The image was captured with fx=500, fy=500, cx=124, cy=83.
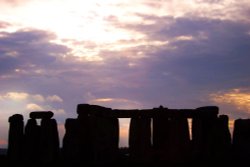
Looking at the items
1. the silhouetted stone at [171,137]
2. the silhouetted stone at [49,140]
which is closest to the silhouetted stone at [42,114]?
the silhouetted stone at [49,140]

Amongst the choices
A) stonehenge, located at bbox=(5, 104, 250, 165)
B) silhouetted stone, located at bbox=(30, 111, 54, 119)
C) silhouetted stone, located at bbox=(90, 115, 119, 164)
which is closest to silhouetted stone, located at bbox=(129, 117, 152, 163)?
stonehenge, located at bbox=(5, 104, 250, 165)

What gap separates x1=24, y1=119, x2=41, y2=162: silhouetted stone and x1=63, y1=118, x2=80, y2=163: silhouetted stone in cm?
272

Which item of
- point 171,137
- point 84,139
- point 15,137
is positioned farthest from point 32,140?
point 171,137

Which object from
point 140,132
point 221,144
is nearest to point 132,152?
point 140,132

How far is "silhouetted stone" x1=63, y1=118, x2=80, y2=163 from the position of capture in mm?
23344

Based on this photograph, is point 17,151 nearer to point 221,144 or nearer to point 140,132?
point 140,132

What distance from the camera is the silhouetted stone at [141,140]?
2344 cm

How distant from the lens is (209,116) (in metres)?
23.1

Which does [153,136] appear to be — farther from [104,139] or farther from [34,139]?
[34,139]

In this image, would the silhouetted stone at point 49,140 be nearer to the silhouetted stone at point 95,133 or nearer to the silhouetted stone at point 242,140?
the silhouetted stone at point 95,133

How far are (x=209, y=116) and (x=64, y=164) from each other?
23.2 feet

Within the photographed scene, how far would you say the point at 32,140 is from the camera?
26.0m

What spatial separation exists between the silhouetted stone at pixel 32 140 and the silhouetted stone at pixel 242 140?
1014 centimetres

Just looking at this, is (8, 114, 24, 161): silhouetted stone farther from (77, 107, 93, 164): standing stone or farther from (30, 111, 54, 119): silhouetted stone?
(77, 107, 93, 164): standing stone
